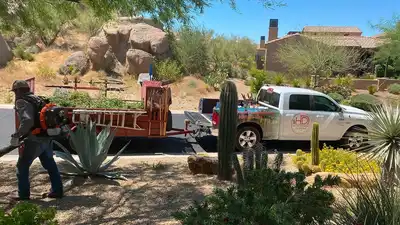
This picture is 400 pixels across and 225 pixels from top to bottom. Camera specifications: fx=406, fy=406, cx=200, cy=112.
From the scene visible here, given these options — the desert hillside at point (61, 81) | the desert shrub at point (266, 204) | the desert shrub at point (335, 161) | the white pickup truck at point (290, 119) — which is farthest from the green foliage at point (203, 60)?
the desert shrub at point (266, 204)

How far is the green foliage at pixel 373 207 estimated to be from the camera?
2.94 m

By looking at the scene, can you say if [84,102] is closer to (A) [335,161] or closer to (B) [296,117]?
(B) [296,117]

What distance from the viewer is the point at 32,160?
205 inches

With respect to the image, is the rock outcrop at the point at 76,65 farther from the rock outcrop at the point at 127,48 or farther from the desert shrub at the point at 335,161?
the desert shrub at the point at 335,161

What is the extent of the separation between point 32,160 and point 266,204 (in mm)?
3480

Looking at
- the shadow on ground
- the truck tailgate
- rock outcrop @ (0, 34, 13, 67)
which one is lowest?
the shadow on ground

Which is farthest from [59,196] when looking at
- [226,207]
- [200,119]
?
[200,119]

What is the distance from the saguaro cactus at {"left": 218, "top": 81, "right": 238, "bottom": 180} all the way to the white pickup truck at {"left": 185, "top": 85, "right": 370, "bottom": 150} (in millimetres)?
3284

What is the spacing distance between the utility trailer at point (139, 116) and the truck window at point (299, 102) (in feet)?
10.5

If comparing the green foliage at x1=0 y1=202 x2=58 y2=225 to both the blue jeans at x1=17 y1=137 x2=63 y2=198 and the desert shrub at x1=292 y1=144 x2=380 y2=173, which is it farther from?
the desert shrub at x1=292 y1=144 x2=380 y2=173

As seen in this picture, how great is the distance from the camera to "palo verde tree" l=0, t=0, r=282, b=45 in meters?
5.48

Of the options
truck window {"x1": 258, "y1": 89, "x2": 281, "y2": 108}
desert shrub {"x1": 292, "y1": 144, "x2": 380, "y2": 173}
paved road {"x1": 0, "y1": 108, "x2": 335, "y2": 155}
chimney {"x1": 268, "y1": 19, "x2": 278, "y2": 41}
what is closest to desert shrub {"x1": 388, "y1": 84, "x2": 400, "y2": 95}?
paved road {"x1": 0, "y1": 108, "x2": 335, "y2": 155}

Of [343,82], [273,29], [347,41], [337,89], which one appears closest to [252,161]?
[337,89]

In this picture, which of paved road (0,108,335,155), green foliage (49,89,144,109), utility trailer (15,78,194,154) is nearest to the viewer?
utility trailer (15,78,194,154)
